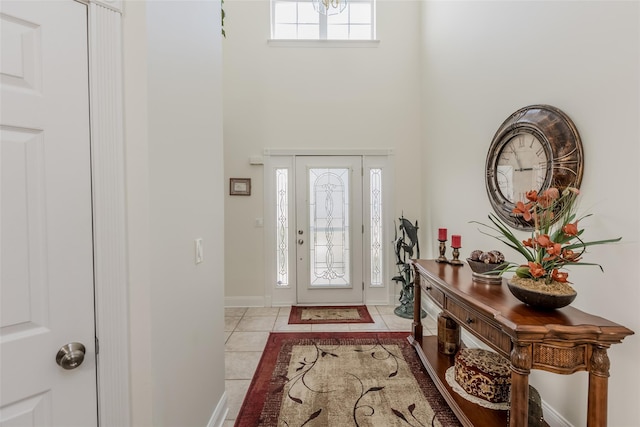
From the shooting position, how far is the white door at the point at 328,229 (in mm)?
3967

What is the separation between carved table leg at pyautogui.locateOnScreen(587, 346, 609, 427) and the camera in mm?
1195

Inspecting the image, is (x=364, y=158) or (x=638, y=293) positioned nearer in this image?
(x=638, y=293)

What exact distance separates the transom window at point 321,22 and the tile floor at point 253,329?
3911mm

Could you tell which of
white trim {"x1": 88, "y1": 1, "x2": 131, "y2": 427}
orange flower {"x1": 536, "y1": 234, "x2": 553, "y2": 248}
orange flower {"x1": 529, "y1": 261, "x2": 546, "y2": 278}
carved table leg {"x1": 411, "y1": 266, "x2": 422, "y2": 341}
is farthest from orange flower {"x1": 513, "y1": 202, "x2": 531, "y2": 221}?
white trim {"x1": 88, "y1": 1, "x2": 131, "y2": 427}

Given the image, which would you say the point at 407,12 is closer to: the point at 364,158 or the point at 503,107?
the point at 364,158

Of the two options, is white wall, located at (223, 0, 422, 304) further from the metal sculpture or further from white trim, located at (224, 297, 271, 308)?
the metal sculpture

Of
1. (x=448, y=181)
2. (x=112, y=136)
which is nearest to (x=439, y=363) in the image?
(x=448, y=181)

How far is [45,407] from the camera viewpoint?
0.85 m

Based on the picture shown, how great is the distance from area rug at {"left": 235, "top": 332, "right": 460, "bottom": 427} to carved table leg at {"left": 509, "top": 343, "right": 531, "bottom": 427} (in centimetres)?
70

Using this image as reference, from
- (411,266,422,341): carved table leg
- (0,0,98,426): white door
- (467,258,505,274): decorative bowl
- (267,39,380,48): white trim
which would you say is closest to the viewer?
(0,0,98,426): white door

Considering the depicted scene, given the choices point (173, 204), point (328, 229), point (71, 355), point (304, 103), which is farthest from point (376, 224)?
point (71, 355)

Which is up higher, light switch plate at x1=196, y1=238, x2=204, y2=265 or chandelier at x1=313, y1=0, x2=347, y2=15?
chandelier at x1=313, y1=0, x2=347, y2=15

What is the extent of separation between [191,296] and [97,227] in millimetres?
583

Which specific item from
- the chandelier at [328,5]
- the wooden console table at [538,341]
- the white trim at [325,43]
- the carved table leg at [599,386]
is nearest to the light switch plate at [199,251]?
the wooden console table at [538,341]
